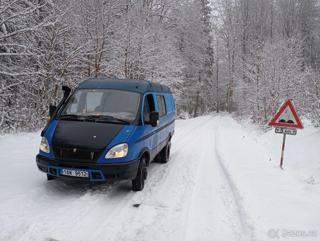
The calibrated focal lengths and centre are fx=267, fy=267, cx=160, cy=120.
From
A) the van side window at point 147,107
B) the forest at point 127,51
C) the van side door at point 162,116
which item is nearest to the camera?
the van side window at point 147,107

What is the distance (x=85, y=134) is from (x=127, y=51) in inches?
610

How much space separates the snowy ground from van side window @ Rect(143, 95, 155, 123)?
152 cm

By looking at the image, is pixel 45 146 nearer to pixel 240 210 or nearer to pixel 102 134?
pixel 102 134

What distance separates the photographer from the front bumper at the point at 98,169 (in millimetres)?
4855

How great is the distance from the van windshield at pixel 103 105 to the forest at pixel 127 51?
485cm

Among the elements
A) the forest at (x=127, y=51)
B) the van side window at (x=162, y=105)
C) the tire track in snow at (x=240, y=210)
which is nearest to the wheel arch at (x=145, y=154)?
the van side window at (x=162, y=105)

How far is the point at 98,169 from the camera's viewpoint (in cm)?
485

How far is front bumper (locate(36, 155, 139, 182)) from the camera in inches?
191

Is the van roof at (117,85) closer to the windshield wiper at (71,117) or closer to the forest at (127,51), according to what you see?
the windshield wiper at (71,117)

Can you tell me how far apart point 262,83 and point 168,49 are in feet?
27.9

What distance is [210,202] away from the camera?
5.18 meters

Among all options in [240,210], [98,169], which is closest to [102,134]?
[98,169]

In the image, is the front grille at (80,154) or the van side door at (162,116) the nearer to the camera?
the front grille at (80,154)

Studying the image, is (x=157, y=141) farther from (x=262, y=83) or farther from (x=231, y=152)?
(x=262, y=83)
